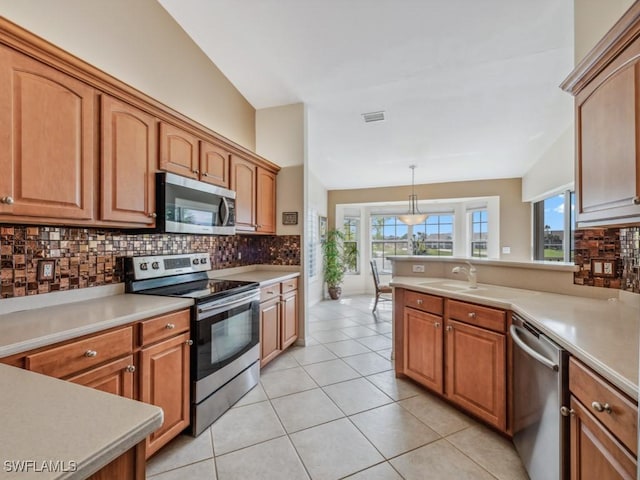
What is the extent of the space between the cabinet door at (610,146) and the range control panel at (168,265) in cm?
278

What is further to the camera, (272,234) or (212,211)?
(272,234)

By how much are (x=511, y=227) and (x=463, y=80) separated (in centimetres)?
349

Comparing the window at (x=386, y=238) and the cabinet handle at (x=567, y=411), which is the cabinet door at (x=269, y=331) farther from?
the window at (x=386, y=238)

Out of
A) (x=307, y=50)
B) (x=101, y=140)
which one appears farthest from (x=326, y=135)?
(x=101, y=140)

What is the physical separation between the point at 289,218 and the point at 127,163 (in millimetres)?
1955

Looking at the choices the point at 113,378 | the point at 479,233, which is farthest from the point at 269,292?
the point at 479,233

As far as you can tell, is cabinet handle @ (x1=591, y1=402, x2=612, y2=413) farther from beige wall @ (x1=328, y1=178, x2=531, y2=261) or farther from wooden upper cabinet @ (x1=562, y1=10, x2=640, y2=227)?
beige wall @ (x1=328, y1=178, x2=531, y2=261)

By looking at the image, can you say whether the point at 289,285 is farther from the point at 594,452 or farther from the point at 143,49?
the point at 594,452

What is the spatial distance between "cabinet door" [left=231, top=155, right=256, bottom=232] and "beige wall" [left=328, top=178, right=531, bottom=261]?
3.69 metres

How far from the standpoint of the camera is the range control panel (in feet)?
7.16

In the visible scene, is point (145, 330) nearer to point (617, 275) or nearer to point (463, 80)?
point (617, 275)

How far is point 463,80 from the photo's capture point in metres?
3.01

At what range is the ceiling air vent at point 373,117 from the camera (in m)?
3.65

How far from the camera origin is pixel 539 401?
4.67 ft
